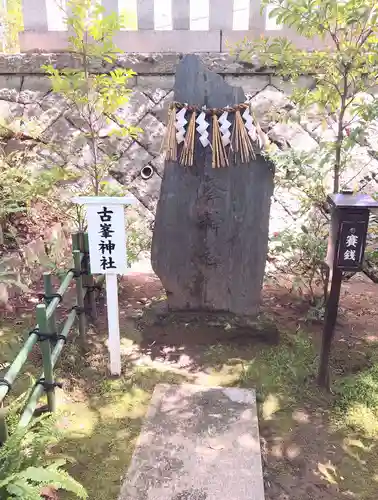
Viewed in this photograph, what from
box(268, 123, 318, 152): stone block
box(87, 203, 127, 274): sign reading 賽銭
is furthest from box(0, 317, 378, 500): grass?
box(268, 123, 318, 152): stone block

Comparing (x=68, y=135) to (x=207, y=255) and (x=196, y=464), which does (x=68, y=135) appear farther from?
(x=196, y=464)

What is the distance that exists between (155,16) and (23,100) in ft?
7.52

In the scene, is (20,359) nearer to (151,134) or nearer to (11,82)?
(151,134)

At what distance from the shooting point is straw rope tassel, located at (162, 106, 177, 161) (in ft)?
13.0

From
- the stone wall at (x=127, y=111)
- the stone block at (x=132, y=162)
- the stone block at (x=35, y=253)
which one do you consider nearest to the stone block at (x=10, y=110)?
the stone wall at (x=127, y=111)

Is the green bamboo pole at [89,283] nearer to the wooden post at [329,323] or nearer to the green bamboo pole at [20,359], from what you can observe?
the green bamboo pole at [20,359]

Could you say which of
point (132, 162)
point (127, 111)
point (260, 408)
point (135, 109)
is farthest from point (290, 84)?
point (260, 408)

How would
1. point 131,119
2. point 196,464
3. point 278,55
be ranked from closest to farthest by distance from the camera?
point 196,464 < point 278,55 < point 131,119

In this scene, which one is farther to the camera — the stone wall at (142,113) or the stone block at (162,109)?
the stone block at (162,109)

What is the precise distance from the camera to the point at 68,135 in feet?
22.1

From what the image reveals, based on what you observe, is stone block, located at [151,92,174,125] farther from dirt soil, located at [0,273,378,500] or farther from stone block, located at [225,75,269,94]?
dirt soil, located at [0,273,378,500]

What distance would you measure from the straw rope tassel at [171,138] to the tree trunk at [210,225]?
9 centimetres

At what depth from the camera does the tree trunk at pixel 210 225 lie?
396cm

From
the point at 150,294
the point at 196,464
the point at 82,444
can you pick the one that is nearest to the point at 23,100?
the point at 150,294
